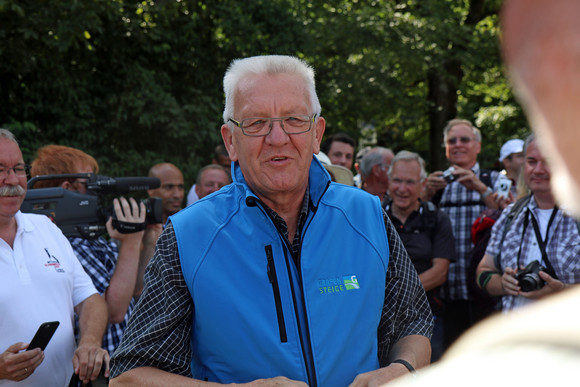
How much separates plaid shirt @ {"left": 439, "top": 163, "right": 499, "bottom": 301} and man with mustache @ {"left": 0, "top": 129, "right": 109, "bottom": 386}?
115 inches

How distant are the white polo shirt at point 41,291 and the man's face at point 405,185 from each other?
2542 millimetres

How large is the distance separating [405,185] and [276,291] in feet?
10.7

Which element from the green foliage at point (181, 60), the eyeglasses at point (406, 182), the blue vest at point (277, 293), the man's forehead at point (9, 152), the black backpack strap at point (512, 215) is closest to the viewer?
the blue vest at point (277, 293)

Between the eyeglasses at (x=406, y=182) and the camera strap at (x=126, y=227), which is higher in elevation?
the eyeglasses at (x=406, y=182)

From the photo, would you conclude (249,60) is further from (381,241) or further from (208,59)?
(208,59)

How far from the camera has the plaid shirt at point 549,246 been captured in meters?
3.99

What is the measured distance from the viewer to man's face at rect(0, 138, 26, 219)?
3.49 m

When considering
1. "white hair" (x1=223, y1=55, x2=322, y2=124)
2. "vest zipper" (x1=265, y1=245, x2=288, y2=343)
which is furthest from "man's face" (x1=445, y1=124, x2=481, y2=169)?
"vest zipper" (x1=265, y1=245, x2=288, y2=343)

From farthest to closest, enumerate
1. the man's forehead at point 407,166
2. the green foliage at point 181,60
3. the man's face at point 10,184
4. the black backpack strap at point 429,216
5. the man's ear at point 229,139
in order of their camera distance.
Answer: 1. the green foliage at point 181,60
2. the man's forehead at point 407,166
3. the black backpack strap at point 429,216
4. the man's face at point 10,184
5. the man's ear at point 229,139

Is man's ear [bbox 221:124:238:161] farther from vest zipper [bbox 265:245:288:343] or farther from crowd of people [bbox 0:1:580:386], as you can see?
vest zipper [bbox 265:245:288:343]

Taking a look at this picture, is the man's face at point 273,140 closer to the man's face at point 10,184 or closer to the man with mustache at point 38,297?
the man with mustache at point 38,297

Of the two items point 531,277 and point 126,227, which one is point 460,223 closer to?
point 531,277

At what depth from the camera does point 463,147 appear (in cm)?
609

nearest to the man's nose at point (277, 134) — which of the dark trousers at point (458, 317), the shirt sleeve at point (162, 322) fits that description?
the shirt sleeve at point (162, 322)
